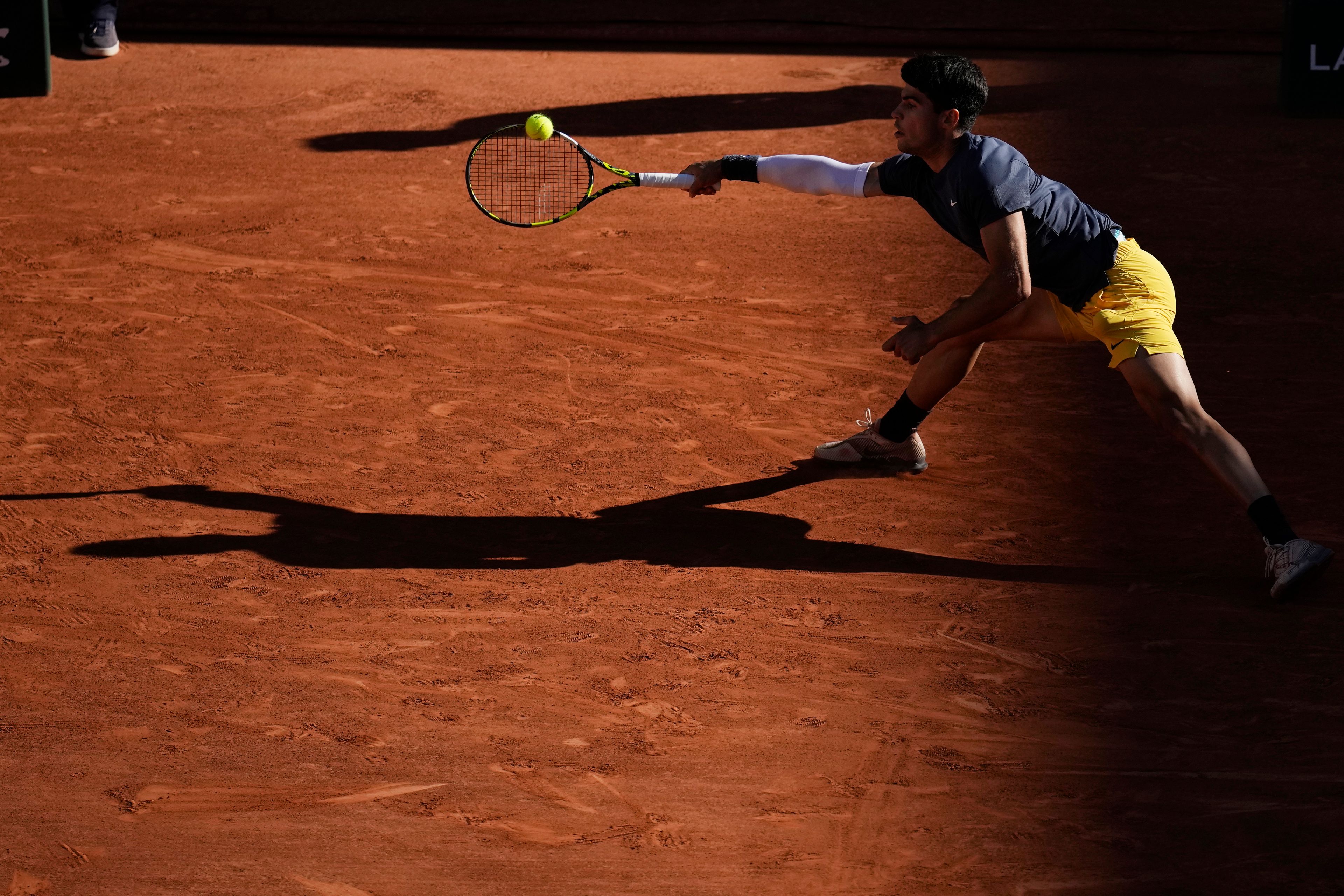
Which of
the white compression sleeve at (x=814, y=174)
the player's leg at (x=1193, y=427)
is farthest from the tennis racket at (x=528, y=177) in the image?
the player's leg at (x=1193, y=427)

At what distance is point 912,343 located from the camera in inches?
164

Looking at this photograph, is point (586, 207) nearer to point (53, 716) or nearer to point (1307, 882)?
point (53, 716)

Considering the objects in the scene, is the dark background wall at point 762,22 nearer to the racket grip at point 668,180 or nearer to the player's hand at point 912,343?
the racket grip at point 668,180

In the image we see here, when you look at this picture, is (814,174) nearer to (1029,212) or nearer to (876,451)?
(1029,212)

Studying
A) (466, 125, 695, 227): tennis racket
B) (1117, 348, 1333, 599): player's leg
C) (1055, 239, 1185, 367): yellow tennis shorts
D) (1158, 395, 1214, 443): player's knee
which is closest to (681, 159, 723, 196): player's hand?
(1055, 239, 1185, 367): yellow tennis shorts

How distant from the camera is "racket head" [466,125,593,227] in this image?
21.2 ft

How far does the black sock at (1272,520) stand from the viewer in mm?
3918

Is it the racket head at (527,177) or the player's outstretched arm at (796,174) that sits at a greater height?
the player's outstretched arm at (796,174)

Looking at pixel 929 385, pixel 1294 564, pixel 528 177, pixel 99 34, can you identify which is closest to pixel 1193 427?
pixel 1294 564

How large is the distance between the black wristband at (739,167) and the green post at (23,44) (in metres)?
5.82

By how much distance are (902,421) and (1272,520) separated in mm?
1259

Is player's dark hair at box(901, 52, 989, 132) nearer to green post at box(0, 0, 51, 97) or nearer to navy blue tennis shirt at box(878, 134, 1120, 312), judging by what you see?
navy blue tennis shirt at box(878, 134, 1120, 312)

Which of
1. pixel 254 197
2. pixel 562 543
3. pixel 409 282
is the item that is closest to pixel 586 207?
pixel 409 282

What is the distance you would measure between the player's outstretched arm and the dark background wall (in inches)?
222
